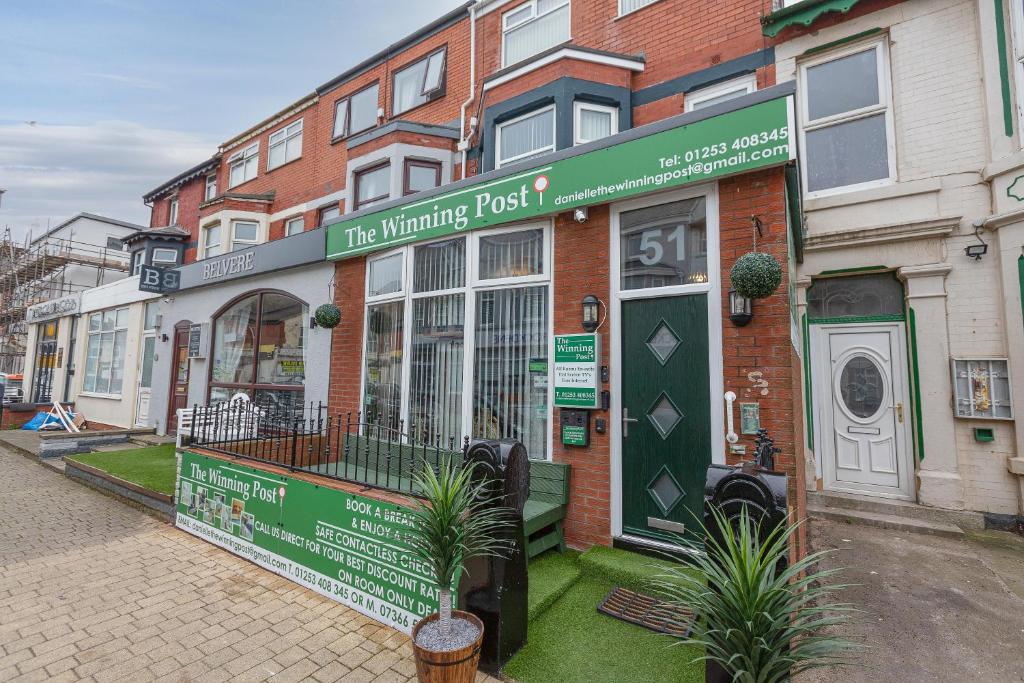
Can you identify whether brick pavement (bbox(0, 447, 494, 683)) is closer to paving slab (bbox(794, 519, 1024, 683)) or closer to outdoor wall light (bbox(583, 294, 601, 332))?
paving slab (bbox(794, 519, 1024, 683))

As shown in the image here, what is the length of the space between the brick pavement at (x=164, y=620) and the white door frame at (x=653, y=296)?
6.65ft

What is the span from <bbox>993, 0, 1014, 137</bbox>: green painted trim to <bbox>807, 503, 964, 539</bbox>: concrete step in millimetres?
5000

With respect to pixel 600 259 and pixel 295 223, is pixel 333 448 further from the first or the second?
pixel 295 223

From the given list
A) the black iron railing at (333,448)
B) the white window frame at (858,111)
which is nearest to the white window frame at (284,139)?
the black iron railing at (333,448)

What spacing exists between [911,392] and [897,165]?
3.28 m

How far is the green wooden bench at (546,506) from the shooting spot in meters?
3.90

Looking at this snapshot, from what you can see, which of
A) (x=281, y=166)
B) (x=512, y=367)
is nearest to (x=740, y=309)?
(x=512, y=367)

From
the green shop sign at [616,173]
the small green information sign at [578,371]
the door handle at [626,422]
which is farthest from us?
the small green information sign at [578,371]

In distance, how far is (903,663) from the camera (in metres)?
2.96

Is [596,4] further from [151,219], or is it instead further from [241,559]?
[151,219]

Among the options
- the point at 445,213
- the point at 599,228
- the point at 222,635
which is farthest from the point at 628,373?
the point at 222,635

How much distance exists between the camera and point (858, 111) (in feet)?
22.2

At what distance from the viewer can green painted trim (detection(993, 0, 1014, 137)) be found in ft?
18.5

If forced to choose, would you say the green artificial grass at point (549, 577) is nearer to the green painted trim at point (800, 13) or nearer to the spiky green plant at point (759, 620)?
the spiky green plant at point (759, 620)
